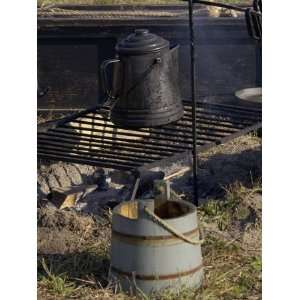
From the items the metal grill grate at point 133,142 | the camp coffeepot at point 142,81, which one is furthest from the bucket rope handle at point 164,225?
the camp coffeepot at point 142,81

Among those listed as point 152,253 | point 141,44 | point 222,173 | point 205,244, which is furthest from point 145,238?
point 222,173

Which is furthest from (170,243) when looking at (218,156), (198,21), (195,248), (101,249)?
(198,21)

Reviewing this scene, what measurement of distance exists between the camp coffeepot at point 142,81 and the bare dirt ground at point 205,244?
0.73m

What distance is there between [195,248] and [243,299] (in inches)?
17.7

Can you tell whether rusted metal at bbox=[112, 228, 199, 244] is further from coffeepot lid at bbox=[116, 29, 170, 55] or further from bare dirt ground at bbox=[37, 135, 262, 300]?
coffeepot lid at bbox=[116, 29, 170, 55]

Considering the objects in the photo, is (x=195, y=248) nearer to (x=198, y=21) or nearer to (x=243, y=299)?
(x=243, y=299)

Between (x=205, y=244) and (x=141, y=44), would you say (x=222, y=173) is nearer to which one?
(x=205, y=244)

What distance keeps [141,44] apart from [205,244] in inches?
58.7

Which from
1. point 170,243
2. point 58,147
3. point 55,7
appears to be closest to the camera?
point 170,243

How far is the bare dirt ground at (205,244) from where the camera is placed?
451cm

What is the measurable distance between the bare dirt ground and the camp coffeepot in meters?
0.73

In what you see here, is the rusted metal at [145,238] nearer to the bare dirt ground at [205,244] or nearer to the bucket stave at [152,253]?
the bucket stave at [152,253]

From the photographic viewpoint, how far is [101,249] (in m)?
5.03

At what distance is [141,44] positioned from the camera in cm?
539
